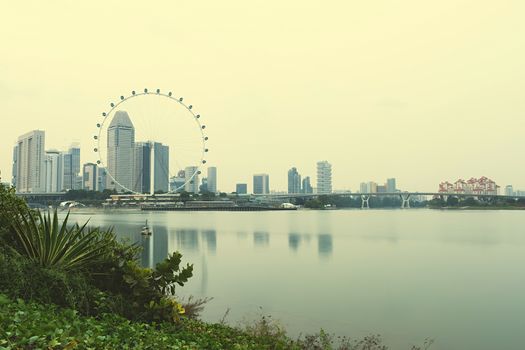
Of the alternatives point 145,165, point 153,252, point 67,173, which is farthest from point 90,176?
point 153,252

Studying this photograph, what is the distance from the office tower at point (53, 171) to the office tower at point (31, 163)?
3.76 metres

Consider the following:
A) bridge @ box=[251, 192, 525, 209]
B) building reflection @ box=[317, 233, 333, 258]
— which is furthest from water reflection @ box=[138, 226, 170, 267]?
bridge @ box=[251, 192, 525, 209]

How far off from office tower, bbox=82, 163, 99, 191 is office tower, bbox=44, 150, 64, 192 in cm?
830

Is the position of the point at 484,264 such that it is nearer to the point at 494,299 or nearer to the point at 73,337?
the point at 494,299

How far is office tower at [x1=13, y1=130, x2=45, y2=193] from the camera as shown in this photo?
534ft

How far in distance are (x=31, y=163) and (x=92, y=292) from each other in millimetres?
173957

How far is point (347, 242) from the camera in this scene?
38.2 meters

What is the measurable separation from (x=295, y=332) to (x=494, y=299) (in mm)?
8439

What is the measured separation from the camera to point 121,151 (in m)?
108

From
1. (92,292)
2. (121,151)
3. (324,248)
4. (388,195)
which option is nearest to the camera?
(92,292)

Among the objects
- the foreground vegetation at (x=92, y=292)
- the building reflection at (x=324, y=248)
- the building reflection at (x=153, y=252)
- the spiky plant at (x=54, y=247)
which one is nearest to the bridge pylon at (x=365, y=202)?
the building reflection at (x=324, y=248)

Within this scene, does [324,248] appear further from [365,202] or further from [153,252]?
[365,202]

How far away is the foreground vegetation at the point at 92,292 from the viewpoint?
5.79 metres

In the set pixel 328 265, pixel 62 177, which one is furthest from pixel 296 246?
pixel 62 177
